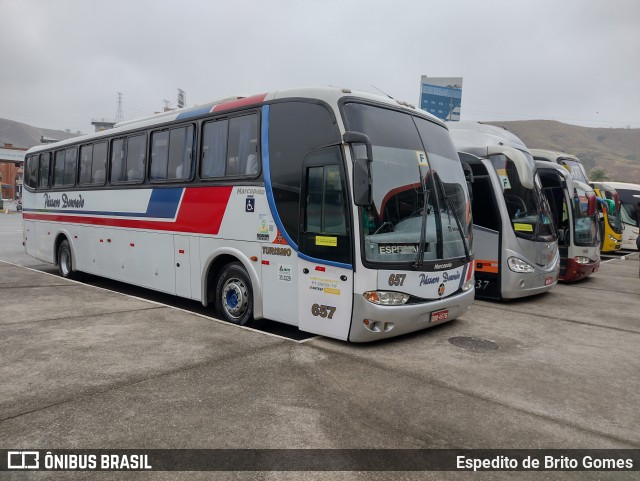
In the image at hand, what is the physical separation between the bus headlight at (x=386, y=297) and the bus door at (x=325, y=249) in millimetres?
232

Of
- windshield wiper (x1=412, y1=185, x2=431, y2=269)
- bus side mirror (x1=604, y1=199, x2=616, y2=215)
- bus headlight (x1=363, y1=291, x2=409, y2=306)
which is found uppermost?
bus side mirror (x1=604, y1=199, x2=616, y2=215)

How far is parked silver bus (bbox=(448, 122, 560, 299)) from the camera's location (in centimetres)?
915

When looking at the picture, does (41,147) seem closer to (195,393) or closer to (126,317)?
(126,317)

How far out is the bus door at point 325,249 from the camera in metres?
5.70

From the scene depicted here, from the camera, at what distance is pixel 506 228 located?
9148 millimetres

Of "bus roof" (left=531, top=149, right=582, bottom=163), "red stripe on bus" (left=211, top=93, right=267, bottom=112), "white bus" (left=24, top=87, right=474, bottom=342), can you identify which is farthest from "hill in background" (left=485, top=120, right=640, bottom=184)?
"red stripe on bus" (left=211, top=93, right=267, bottom=112)

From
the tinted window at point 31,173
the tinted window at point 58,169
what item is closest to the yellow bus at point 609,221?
the tinted window at point 58,169

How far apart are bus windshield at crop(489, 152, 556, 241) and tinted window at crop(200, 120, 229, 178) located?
5.37 metres

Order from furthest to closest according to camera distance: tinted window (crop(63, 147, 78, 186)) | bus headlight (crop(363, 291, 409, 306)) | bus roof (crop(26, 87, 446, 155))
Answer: tinted window (crop(63, 147, 78, 186)) < bus roof (crop(26, 87, 446, 155)) < bus headlight (crop(363, 291, 409, 306))

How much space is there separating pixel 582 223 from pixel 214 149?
932 cm

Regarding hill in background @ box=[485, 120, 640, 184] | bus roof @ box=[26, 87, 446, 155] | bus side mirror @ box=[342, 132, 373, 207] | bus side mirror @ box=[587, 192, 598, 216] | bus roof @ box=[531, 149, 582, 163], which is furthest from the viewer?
hill in background @ box=[485, 120, 640, 184]

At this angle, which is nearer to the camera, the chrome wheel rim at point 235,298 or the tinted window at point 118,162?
the chrome wheel rim at point 235,298

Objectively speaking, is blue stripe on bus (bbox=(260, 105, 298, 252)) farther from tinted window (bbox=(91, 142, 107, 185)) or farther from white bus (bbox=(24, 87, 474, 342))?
tinted window (bbox=(91, 142, 107, 185))

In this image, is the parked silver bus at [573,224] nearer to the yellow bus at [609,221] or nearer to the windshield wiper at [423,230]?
the windshield wiper at [423,230]
